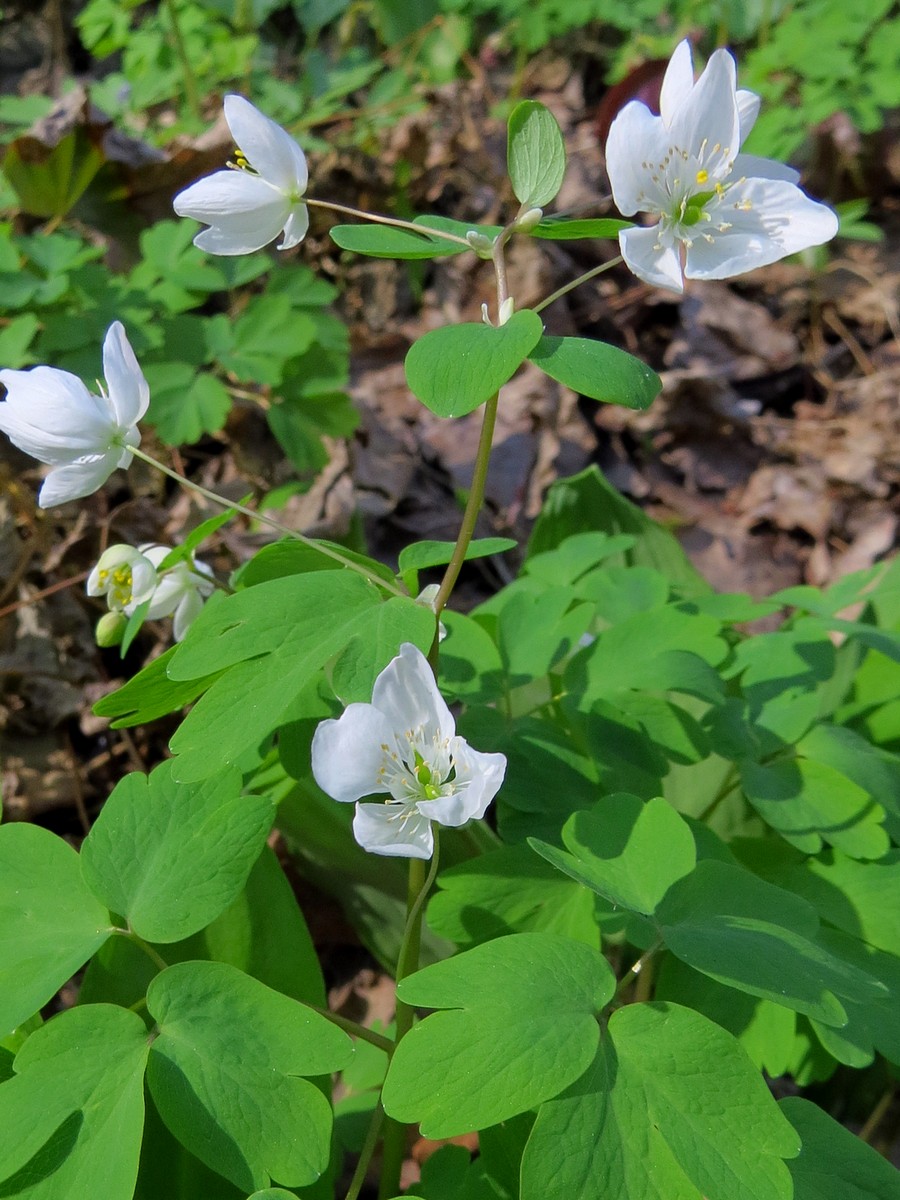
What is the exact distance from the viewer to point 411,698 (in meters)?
0.97

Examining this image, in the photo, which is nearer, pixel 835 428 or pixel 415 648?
pixel 415 648

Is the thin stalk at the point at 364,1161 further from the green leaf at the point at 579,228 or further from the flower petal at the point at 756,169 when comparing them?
the flower petal at the point at 756,169

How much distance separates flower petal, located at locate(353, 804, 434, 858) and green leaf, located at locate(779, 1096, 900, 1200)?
494 millimetres

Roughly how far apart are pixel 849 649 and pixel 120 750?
1566 millimetres

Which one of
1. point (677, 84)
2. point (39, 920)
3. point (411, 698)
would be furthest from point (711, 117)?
point (39, 920)

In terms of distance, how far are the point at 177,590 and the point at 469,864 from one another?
585 millimetres

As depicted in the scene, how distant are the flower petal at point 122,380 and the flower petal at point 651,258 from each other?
58 centimetres

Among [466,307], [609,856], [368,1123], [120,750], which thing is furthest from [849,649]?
[466,307]

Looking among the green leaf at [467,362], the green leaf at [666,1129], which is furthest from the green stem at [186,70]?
the green leaf at [666,1129]

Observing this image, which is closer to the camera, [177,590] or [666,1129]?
[666,1129]

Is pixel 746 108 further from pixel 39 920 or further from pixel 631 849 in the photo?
pixel 39 920

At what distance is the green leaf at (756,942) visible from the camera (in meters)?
0.88

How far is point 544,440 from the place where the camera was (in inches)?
121

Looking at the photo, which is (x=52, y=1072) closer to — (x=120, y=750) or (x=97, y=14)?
(x=120, y=750)
